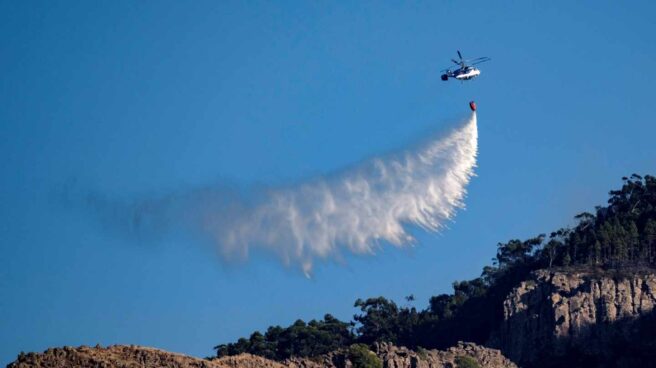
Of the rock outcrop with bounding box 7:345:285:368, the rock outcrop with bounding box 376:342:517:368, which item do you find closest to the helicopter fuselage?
the rock outcrop with bounding box 376:342:517:368

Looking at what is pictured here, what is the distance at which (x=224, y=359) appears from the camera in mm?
145750

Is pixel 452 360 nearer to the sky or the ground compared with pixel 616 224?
nearer to the ground

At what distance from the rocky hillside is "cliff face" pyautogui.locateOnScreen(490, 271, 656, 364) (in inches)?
191

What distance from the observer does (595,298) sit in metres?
180

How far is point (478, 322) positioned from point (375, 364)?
39.0 m

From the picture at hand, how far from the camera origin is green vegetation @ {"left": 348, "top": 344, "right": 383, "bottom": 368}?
528 feet

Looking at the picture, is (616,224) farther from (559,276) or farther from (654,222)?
(559,276)

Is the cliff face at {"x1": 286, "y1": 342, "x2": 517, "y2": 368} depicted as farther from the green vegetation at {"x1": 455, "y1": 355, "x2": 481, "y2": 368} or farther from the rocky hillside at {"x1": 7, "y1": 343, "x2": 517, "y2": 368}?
the green vegetation at {"x1": 455, "y1": 355, "x2": 481, "y2": 368}

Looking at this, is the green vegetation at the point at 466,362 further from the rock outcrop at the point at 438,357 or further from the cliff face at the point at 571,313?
the cliff face at the point at 571,313

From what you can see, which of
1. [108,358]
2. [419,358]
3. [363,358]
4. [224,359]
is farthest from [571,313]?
[108,358]

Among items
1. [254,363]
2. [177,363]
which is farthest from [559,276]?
[177,363]

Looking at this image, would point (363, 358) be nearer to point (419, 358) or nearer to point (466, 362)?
point (419, 358)

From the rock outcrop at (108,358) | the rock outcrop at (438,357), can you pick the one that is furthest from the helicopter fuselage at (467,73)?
the rock outcrop at (108,358)

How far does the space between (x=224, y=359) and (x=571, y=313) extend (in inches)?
1718
